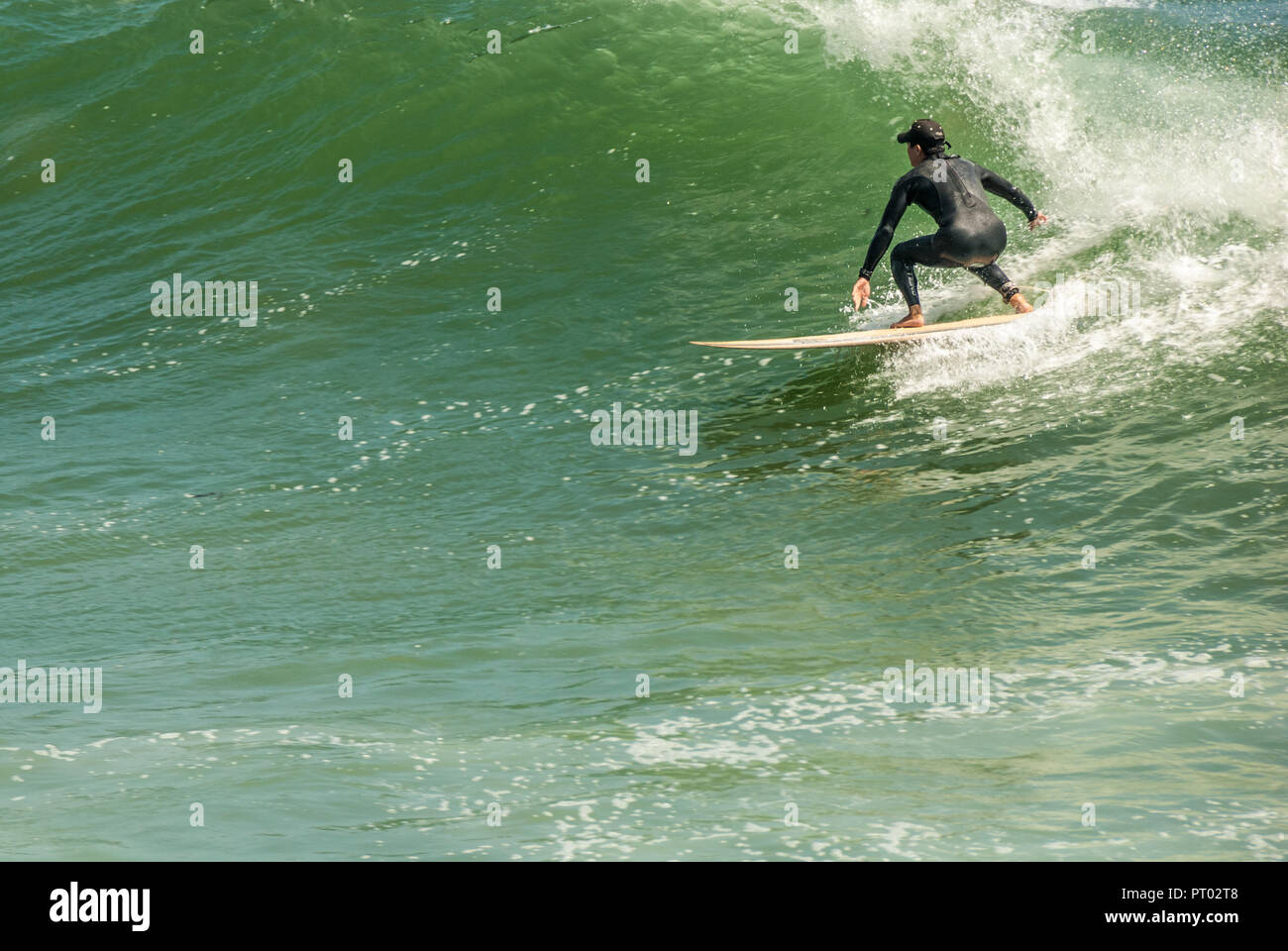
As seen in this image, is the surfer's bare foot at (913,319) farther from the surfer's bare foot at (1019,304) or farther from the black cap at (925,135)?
the black cap at (925,135)

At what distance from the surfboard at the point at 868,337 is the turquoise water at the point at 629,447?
0.60ft

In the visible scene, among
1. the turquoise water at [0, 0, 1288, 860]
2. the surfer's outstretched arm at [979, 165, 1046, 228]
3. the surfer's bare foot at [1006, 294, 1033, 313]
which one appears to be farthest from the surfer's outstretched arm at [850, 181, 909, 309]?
the surfer's bare foot at [1006, 294, 1033, 313]

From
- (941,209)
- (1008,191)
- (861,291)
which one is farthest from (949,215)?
(861,291)

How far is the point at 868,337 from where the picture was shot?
8.71 metres

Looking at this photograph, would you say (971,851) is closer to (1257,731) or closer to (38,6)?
(1257,731)

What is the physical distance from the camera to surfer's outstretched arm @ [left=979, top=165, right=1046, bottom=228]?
28.9ft

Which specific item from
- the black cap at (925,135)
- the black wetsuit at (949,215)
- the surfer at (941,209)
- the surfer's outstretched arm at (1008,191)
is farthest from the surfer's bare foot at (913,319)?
the black cap at (925,135)

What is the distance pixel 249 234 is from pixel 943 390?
692cm

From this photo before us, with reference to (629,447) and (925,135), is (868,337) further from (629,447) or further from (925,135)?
(629,447)

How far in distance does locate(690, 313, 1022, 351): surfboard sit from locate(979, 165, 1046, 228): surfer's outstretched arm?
0.70 meters

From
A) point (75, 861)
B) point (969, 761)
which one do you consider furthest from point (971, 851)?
point (75, 861)

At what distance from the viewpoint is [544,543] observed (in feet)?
23.5

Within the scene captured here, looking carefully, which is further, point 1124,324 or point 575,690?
point 1124,324

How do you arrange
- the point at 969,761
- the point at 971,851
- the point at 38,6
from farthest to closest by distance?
1. the point at 38,6
2. the point at 969,761
3. the point at 971,851
